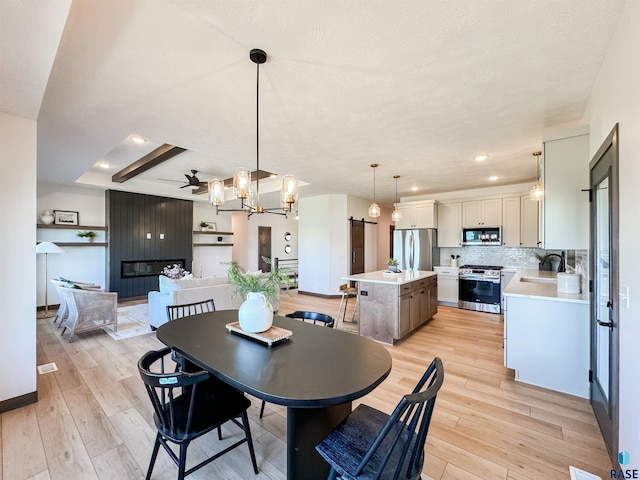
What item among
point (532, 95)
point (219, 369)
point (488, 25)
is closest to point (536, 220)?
point (532, 95)

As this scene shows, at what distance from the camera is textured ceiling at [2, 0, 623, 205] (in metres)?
1.56

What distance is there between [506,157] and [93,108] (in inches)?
199

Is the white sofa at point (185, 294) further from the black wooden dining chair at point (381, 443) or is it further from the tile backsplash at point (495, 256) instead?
the tile backsplash at point (495, 256)

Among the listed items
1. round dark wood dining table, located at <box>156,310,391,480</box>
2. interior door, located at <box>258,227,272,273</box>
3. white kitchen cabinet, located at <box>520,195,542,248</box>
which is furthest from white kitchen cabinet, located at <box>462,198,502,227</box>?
interior door, located at <box>258,227,272,273</box>

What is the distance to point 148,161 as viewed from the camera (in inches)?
189

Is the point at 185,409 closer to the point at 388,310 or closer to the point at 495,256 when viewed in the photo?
the point at 388,310

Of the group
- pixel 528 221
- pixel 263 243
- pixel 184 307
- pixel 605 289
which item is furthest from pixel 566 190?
pixel 263 243

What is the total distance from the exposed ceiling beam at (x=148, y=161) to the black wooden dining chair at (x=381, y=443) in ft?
13.6

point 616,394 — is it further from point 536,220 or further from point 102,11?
point 536,220

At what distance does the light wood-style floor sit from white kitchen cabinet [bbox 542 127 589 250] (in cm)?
147

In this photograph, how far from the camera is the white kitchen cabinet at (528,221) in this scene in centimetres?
540

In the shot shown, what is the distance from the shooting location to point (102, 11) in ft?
5.04

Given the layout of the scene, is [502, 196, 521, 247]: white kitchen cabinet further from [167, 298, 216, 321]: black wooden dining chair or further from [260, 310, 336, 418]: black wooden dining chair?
[167, 298, 216, 321]: black wooden dining chair

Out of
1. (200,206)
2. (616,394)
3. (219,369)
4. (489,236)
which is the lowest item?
(616,394)
